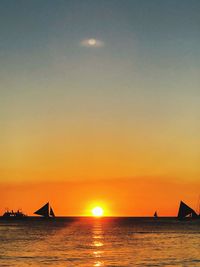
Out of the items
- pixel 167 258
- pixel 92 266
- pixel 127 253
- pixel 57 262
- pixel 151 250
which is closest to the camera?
pixel 92 266

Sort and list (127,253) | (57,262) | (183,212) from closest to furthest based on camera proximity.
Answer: (57,262) < (127,253) < (183,212)

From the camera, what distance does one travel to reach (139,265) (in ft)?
175

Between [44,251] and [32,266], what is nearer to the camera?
[32,266]

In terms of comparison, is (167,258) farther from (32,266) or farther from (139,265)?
(32,266)

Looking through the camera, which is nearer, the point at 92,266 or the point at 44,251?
the point at 92,266

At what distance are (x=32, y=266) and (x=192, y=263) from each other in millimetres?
17475

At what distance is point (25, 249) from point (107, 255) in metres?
15.4

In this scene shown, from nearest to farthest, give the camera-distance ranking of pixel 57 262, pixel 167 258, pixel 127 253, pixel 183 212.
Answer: pixel 57 262 < pixel 167 258 < pixel 127 253 < pixel 183 212

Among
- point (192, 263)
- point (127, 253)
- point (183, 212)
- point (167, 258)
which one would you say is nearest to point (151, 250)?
point (127, 253)

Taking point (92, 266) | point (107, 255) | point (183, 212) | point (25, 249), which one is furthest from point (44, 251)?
point (183, 212)

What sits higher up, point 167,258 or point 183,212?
point 183,212

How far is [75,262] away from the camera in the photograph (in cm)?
5638

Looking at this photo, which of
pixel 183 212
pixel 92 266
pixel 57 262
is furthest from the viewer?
pixel 183 212

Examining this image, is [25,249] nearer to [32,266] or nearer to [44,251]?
[44,251]
